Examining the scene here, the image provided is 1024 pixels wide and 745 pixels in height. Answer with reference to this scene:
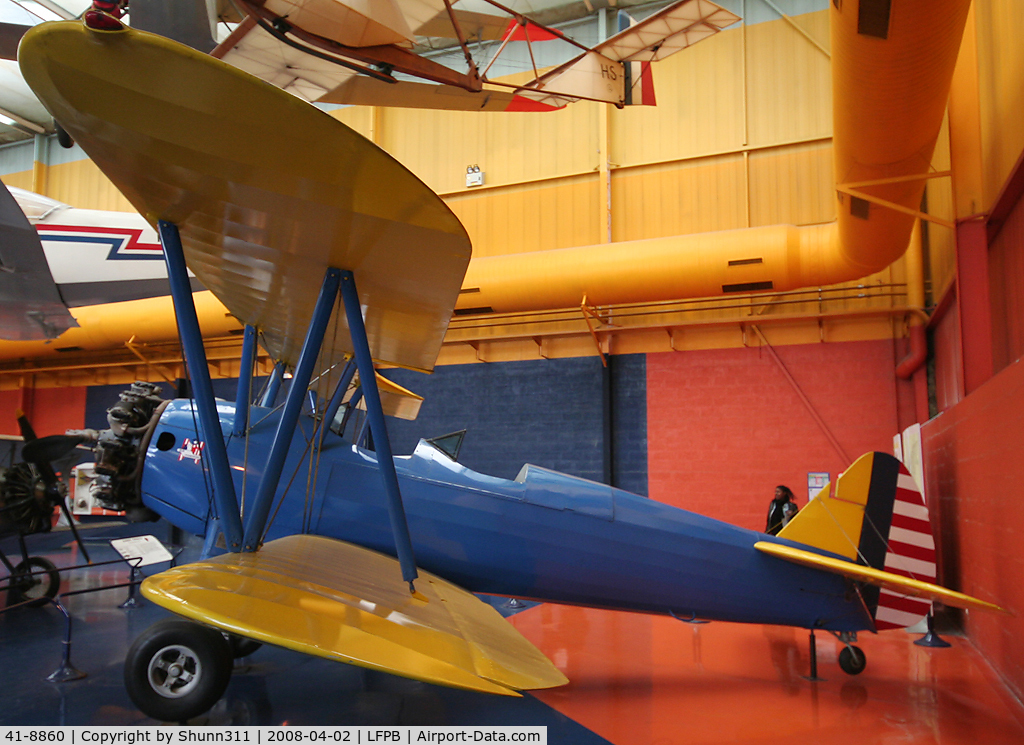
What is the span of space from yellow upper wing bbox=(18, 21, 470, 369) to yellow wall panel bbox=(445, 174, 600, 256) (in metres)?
8.21

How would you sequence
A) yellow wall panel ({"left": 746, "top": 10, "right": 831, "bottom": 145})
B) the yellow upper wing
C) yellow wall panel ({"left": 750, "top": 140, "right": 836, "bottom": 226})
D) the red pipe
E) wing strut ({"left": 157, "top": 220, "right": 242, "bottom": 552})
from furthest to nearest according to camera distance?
yellow wall panel ({"left": 746, "top": 10, "right": 831, "bottom": 145})
yellow wall panel ({"left": 750, "top": 140, "right": 836, "bottom": 226})
the red pipe
wing strut ({"left": 157, "top": 220, "right": 242, "bottom": 552})
the yellow upper wing

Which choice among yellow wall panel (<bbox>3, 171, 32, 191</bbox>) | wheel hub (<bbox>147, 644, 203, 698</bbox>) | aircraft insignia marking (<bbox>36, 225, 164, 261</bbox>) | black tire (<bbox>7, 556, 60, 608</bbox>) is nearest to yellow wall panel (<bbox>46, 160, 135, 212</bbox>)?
yellow wall panel (<bbox>3, 171, 32, 191</bbox>)

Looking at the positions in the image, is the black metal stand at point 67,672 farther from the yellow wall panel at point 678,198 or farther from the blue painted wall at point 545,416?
the yellow wall panel at point 678,198

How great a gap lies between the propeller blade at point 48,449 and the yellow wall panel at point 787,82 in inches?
402

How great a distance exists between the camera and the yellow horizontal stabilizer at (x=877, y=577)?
344 cm

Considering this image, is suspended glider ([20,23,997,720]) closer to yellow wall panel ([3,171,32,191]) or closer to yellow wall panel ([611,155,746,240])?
yellow wall panel ([611,155,746,240])

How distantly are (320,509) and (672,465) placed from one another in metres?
7.30

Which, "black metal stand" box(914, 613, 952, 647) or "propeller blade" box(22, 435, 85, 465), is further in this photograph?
"black metal stand" box(914, 613, 952, 647)

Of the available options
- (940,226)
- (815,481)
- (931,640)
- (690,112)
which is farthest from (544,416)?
(931,640)

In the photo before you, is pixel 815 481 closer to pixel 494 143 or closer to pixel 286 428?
pixel 494 143

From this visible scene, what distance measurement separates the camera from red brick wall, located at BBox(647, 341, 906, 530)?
957 cm

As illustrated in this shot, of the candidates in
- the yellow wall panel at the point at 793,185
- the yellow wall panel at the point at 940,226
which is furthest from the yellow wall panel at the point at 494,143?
the yellow wall panel at the point at 940,226

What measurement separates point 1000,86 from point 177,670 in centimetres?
700

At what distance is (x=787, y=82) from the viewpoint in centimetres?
1065
